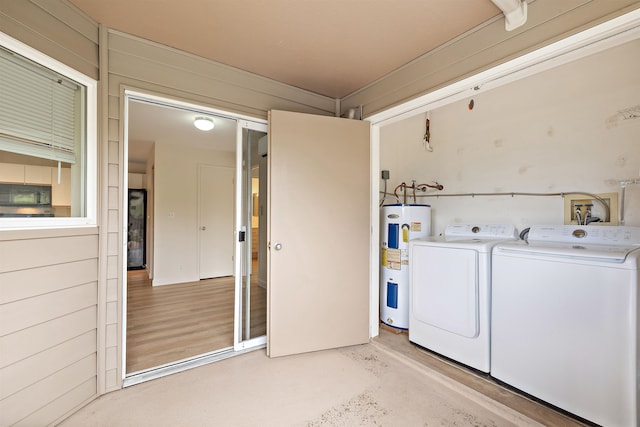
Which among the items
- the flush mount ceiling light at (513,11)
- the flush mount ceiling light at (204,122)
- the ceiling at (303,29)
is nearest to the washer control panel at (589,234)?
the flush mount ceiling light at (513,11)

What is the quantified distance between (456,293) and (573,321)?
735 millimetres

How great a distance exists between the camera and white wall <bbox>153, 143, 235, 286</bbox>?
4840 millimetres

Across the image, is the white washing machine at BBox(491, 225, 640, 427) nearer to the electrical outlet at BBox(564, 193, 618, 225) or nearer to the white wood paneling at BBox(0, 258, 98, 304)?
the electrical outlet at BBox(564, 193, 618, 225)

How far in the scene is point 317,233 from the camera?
2.51 m

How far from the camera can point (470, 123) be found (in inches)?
119

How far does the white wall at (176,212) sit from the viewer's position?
15.9 feet

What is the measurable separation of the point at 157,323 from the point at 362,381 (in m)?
2.35

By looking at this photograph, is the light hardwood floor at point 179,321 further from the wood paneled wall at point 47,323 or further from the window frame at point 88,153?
the window frame at point 88,153

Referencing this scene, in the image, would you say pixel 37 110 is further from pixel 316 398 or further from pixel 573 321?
pixel 573 321

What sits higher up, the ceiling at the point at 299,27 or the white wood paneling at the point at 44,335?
the ceiling at the point at 299,27

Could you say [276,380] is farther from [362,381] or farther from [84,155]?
[84,155]

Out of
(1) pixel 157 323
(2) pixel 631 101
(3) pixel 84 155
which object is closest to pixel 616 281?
(2) pixel 631 101

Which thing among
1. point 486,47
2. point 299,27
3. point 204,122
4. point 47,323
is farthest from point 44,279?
point 486,47

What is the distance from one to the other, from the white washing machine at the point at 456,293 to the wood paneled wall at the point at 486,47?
4.26 feet
